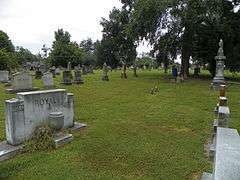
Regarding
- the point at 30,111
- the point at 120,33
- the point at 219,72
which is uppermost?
the point at 120,33

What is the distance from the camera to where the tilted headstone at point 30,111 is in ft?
23.7

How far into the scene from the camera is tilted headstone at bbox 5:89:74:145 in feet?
23.7

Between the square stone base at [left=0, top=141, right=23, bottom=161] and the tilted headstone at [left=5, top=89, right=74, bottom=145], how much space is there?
0.57ft

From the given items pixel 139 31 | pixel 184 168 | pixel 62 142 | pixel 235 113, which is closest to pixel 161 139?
pixel 184 168

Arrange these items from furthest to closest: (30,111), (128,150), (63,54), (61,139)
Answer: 1. (63,54)
2. (30,111)
3. (61,139)
4. (128,150)

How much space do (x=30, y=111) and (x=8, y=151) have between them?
131cm

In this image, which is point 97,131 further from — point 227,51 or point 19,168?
point 227,51

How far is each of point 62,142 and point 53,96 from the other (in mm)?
1650

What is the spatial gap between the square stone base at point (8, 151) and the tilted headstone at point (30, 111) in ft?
0.57

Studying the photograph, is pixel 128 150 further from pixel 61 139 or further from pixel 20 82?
pixel 20 82

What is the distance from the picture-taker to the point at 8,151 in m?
6.72

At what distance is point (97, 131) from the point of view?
28.8ft

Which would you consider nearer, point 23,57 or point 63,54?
point 63,54

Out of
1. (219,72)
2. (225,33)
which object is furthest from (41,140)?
(225,33)
